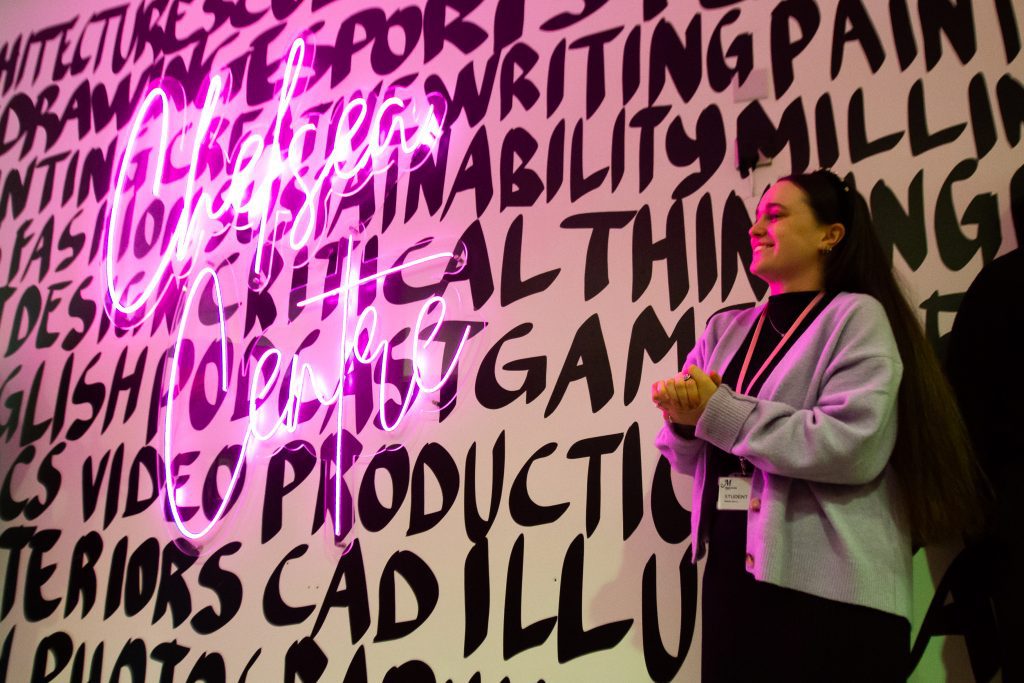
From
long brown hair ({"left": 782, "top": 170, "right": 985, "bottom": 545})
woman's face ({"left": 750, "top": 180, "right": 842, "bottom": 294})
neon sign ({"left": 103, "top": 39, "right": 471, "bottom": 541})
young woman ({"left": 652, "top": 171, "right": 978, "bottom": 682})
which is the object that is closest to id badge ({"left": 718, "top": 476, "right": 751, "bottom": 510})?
young woman ({"left": 652, "top": 171, "right": 978, "bottom": 682})

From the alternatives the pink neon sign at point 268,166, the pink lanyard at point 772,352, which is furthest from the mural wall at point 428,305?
the pink lanyard at point 772,352

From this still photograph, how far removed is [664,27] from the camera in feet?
7.55

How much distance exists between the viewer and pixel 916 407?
143 cm

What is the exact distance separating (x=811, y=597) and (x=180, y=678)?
2.03m

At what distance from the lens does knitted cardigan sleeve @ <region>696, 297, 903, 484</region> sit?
131 cm

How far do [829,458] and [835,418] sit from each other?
8 centimetres

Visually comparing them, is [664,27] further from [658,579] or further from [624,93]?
[658,579]

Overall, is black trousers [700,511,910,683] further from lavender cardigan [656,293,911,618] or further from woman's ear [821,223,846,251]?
woman's ear [821,223,846,251]

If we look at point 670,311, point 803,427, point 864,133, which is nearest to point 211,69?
point 670,311

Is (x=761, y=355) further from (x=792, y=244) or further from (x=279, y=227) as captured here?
(x=279, y=227)

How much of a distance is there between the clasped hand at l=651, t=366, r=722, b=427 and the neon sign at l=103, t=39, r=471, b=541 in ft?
3.06

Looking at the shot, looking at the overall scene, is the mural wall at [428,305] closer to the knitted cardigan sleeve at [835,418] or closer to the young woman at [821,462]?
the young woman at [821,462]

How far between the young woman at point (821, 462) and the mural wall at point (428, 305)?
0.46 m

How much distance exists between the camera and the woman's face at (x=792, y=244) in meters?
1.60
